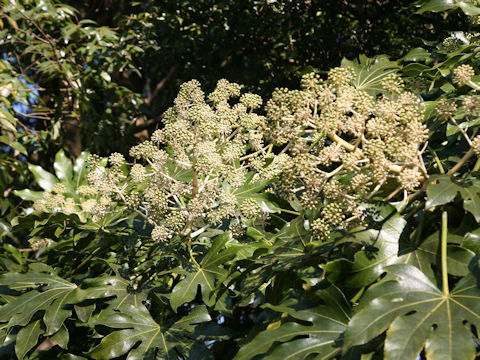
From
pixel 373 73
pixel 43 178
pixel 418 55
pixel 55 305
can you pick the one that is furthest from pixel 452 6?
pixel 43 178

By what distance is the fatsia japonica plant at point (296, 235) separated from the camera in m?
1.20

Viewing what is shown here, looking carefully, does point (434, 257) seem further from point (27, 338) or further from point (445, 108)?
point (27, 338)

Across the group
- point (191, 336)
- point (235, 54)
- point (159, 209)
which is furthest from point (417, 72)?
point (235, 54)

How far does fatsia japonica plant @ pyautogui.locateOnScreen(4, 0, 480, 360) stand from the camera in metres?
1.20

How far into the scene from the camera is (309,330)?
1.32 metres

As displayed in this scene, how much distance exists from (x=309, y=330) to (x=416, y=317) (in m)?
0.30

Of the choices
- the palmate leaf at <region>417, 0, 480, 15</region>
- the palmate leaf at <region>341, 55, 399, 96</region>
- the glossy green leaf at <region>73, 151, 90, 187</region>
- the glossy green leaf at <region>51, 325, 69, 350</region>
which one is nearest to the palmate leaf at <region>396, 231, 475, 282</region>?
the palmate leaf at <region>341, 55, 399, 96</region>

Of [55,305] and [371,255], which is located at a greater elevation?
[371,255]

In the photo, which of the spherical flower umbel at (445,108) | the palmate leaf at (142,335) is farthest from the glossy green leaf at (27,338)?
the spherical flower umbel at (445,108)

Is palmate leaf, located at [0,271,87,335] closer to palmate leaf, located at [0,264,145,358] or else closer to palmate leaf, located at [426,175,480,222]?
palmate leaf, located at [0,264,145,358]

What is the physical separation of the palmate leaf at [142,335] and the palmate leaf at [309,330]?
357 mm

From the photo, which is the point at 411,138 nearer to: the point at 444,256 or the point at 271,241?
the point at 444,256

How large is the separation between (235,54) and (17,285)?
3047 millimetres

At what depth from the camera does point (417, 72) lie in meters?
1.92
